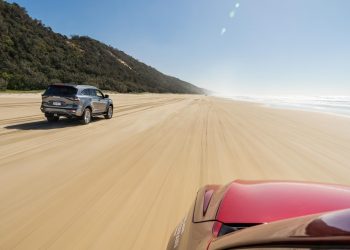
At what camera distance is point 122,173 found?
6.61 meters

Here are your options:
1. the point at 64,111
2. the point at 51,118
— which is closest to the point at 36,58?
the point at 51,118

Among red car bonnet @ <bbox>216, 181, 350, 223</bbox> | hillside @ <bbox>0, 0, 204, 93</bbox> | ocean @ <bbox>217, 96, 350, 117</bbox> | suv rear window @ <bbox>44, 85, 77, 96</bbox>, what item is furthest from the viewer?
hillside @ <bbox>0, 0, 204, 93</bbox>

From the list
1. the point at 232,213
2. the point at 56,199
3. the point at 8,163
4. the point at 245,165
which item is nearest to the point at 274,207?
the point at 232,213

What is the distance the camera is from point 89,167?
7.02m

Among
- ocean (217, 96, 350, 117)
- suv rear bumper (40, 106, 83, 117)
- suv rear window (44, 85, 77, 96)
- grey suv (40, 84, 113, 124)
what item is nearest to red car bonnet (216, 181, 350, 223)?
suv rear bumper (40, 106, 83, 117)

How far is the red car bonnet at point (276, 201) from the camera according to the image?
2271 millimetres

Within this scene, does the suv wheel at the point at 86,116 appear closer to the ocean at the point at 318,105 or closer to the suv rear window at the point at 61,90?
the suv rear window at the point at 61,90

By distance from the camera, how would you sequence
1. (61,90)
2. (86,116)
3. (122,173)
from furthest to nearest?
(86,116) < (61,90) < (122,173)

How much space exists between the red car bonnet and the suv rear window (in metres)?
13.0

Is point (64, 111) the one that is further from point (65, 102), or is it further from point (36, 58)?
→ point (36, 58)

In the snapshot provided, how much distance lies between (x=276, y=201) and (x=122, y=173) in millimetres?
4541

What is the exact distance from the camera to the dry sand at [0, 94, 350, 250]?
13.3ft

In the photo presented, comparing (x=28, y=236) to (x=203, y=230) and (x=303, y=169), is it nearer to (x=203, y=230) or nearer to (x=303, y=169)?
(x=203, y=230)

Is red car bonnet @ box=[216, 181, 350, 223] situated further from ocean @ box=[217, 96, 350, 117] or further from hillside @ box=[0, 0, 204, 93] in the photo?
hillside @ box=[0, 0, 204, 93]
